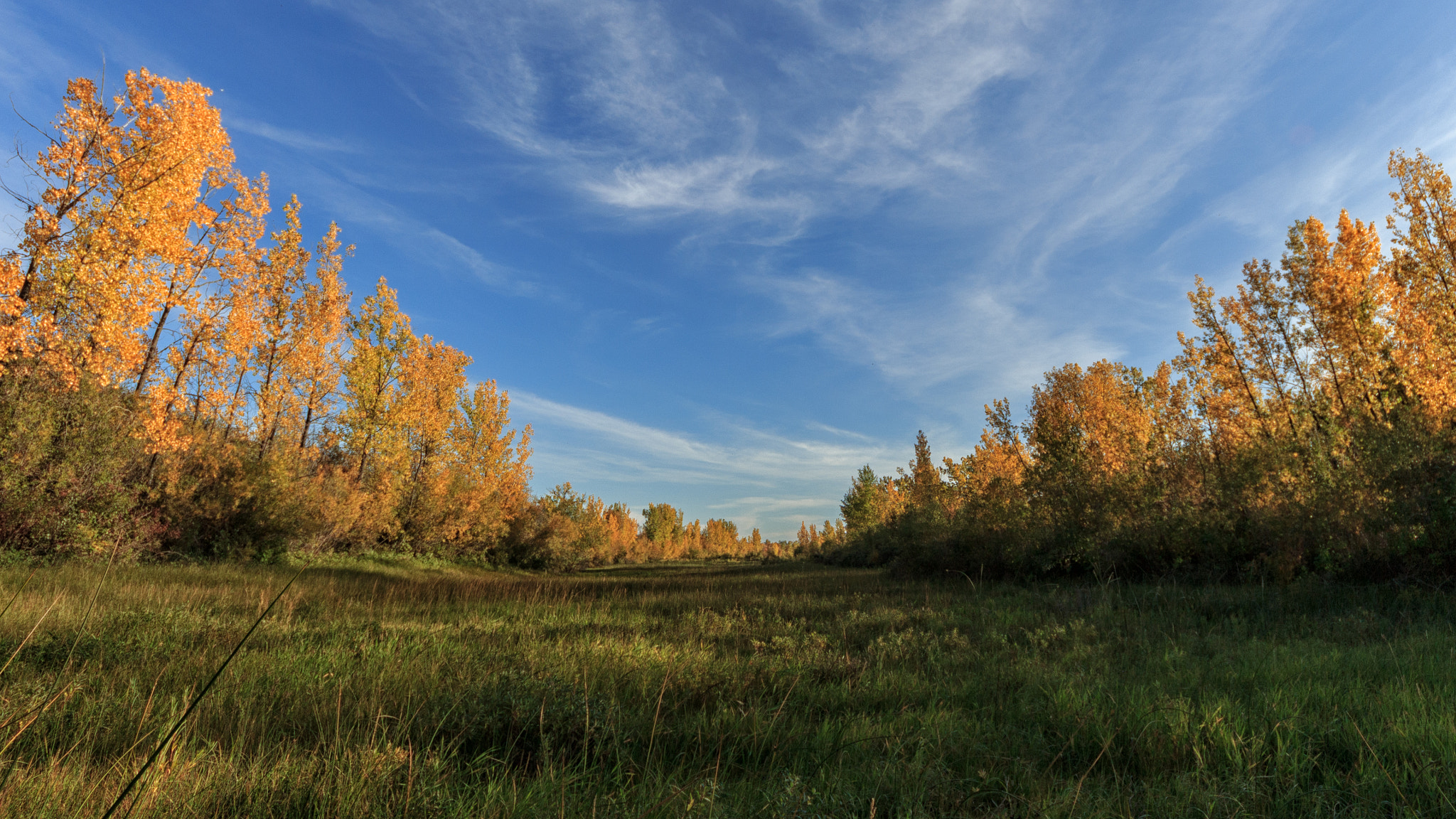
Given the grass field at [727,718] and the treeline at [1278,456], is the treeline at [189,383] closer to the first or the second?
the grass field at [727,718]

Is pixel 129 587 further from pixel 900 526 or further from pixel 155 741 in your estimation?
pixel 900 526

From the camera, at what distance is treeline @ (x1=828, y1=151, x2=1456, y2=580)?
9.41 meters

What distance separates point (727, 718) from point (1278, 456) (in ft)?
49.9

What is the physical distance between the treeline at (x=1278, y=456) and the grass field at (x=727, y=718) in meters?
2.76

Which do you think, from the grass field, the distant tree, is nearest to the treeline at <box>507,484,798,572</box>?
the distant tree

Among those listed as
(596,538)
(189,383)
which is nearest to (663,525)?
(596,538)

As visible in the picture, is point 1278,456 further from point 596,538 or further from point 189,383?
point 596,538

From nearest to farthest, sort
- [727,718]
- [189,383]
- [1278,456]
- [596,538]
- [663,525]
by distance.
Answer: [727,718] → [1278,456] → [189,383] → [596,538] → [663,525]

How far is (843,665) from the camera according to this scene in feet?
17.3

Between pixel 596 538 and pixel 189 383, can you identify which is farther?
pixel 596 538

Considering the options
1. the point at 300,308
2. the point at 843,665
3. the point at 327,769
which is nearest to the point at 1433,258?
the point at 843,665

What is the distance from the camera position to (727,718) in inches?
145

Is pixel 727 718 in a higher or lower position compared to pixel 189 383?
lower

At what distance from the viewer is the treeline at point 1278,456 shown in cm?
941
